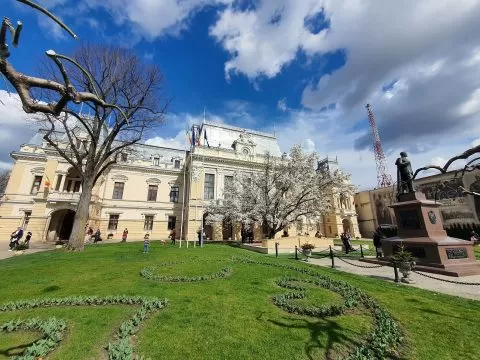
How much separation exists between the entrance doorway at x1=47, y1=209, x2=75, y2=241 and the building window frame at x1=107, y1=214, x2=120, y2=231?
216 inches

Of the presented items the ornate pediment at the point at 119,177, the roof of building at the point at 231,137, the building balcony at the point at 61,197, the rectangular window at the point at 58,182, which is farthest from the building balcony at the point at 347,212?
the rectangular window at the point at 58,182

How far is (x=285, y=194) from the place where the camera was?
28.0 meters

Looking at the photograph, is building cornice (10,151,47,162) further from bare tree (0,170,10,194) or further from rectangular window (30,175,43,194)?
bare tree (0,170,10,194)

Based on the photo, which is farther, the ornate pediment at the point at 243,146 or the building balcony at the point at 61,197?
the ornate pediment at the point at 243,146

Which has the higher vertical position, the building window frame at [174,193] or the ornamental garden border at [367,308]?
the building window frame at [174,193]

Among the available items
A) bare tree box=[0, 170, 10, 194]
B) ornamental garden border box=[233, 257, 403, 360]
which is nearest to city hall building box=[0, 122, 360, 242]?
ornamental garden border box=[233, 257, 403, 360]

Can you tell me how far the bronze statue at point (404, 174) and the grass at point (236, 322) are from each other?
6.83 m

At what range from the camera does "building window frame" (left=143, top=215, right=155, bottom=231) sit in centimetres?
3712

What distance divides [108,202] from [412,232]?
3782 centimetres

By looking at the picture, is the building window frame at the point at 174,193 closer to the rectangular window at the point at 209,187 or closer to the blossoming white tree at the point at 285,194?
the rectangular window at the point at 209,187

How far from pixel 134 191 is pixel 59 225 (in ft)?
37.9

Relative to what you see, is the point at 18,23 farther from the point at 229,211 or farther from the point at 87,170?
the point at 229,211

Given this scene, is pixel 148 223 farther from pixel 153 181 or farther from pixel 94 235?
pixel 94 235

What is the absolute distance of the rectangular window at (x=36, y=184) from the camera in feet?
111
